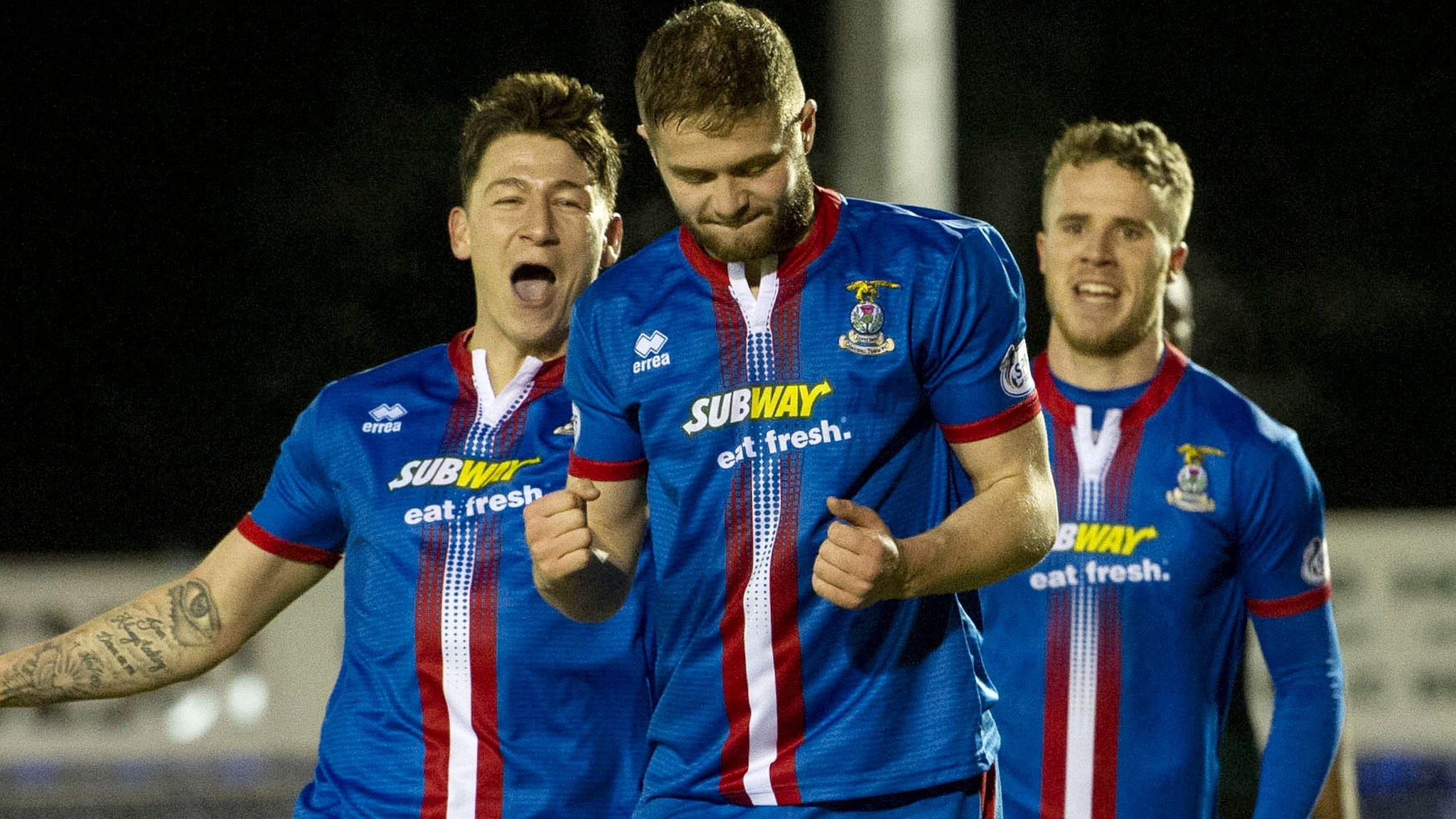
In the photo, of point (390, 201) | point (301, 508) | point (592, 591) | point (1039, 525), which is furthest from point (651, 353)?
point (390, 201)

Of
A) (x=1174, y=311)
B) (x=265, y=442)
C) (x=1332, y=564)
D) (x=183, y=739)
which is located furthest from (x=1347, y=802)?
(x=265, y=442)

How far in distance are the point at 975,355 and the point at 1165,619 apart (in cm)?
120

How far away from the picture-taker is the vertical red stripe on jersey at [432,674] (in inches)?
124

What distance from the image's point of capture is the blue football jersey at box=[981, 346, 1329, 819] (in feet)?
11.4

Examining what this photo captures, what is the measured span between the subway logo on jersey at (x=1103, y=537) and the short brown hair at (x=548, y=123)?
3.56 feet

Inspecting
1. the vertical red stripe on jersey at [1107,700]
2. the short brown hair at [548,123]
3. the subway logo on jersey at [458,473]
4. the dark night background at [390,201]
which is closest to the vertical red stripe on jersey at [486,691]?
the subway logo on jersey at [458,473]

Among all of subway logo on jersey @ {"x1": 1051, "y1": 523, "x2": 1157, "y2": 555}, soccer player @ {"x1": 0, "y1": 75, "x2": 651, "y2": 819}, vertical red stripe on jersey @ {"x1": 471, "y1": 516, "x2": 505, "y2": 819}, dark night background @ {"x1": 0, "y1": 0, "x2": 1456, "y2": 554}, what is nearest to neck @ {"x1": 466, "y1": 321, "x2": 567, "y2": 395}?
soccer player @ {"x1": 0, "y1": 75, "x2": 651, "y2": 819}

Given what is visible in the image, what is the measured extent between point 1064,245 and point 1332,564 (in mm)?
3827

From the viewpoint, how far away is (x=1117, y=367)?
12.5 feet

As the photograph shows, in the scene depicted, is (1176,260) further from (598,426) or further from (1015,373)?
(598,426)

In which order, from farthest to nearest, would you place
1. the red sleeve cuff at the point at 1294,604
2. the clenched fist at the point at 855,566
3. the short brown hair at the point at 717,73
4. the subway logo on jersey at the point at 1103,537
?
the subway logo on jersey at the point at 1103,537 → the red sleeve cuff at the point at 1294,604 → the short brown hair at the point at 717,73 → the clenched fist at the point at 855,566

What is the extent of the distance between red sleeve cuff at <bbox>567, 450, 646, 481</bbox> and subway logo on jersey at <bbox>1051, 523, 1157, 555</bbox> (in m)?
1.20

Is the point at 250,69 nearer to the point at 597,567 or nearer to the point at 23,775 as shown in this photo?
the point at 23,775

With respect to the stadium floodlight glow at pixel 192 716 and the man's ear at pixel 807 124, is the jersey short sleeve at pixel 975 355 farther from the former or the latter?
the stadium floodlight glow at pixel 192 716
